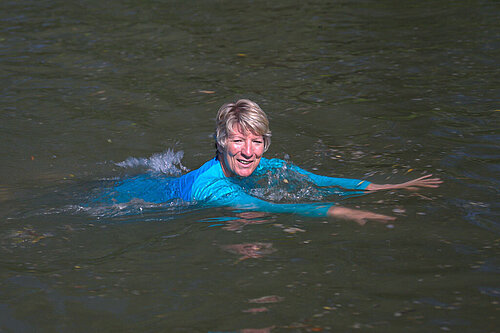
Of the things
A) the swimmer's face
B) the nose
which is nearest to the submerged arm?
the swimmer's face

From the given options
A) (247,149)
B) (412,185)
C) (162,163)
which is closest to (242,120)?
(247,149)

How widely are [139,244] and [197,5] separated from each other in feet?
40.4

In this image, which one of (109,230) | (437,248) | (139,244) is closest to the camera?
(437,248)

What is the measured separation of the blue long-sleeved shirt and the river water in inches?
5.4

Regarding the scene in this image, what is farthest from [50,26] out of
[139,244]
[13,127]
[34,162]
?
[139,244]

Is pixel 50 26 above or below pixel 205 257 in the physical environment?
above

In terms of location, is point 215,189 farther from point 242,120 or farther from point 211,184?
point 242,120

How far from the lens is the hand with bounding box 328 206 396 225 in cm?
566

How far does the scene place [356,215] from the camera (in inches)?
223

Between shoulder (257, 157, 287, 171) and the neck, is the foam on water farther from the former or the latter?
the neck

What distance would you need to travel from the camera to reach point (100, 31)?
583 inches

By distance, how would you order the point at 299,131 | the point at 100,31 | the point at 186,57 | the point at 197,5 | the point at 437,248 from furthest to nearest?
the point at 197,5
the point at 100,31
the point at 186,57
the point at 299,131
the point at 437,248

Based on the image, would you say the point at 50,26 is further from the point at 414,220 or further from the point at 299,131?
the point at 414,220

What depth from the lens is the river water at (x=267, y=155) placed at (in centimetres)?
445
